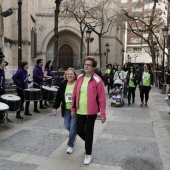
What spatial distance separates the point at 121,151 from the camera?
5.68 m

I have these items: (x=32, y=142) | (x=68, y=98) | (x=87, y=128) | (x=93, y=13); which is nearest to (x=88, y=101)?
(x=87, y=128)

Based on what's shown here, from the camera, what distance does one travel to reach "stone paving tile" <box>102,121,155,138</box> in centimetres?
718

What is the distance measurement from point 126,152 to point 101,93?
1.55 m

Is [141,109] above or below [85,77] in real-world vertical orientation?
below

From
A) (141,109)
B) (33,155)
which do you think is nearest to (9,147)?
(33,155)

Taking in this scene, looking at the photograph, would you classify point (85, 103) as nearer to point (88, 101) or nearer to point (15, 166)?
point (88, 101)

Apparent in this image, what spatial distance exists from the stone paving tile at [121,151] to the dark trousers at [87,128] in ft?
1.29

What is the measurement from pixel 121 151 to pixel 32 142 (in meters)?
1.94

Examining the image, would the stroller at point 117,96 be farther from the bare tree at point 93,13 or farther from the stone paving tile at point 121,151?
the bare tree at point 93,13

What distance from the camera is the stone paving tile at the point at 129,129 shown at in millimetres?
7180

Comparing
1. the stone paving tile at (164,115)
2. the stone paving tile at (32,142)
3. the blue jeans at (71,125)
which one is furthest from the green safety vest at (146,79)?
the blue jeans at (71,125)

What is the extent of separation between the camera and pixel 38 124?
7.95 meters

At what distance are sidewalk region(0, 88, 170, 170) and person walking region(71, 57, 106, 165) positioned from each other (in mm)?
530

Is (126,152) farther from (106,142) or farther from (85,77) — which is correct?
(85,77)
